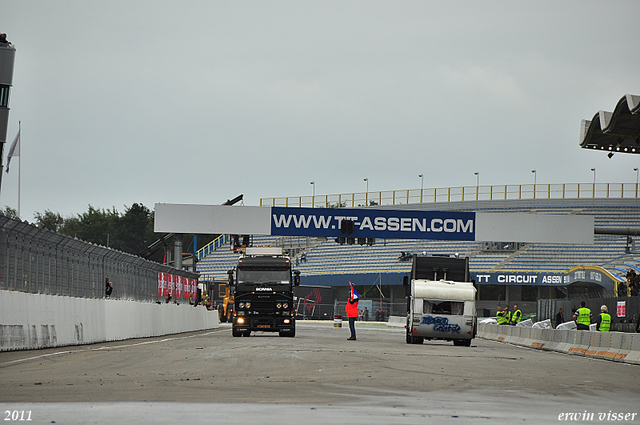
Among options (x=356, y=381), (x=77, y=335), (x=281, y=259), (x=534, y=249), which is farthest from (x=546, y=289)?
(x=356, y=381)

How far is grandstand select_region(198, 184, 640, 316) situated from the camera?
68.4 metres

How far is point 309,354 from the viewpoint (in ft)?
62.4

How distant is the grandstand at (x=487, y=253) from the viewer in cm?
6838

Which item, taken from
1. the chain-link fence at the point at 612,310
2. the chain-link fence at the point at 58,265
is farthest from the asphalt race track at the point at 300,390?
the chain-link fence at the point at 612,310

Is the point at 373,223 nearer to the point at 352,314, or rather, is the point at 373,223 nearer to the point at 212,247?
the point at 352,314

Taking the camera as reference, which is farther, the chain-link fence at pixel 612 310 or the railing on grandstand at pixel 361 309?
the railing on grandstand at pixel 361 309

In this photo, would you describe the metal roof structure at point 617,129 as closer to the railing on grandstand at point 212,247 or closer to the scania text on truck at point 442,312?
the scania text on truck at point 442,312

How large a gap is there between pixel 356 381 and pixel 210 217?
1308 inches

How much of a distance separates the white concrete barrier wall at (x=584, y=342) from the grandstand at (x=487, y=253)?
32063mm

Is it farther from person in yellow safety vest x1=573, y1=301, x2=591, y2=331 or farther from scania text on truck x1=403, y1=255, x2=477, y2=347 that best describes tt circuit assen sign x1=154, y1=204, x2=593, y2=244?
person in yellow safety vest x1=573, y1=301, x2=591, y2=331

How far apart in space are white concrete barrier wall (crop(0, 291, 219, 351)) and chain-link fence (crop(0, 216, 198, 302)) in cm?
34

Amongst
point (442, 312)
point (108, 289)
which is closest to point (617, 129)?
point (442, 312)

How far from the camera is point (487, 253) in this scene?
238 ft

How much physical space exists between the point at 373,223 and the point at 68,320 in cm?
2411
